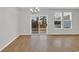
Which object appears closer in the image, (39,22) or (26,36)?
(39,22)

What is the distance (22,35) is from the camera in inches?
131

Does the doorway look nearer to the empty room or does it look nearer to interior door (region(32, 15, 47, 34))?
interior door (region(32, 15, 47, 34))

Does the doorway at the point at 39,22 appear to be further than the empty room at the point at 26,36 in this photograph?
No

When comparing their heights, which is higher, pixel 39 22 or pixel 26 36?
pixel 39 22

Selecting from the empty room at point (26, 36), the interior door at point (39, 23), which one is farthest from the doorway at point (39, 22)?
the empty room at point (26, 36)

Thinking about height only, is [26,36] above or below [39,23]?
below

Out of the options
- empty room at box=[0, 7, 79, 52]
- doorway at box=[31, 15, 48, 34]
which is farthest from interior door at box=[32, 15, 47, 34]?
empty room at box=[0, 7, 79, 52]

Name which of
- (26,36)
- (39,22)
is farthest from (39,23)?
(26,36)

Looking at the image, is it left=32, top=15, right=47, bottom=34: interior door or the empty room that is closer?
left=32, top=15, right=47, bottom=34: interior door

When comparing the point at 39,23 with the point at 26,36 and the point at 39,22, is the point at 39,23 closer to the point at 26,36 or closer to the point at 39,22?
the point at 39,22

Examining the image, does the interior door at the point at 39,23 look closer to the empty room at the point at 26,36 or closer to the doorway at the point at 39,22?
the doorway at the point at 39,22

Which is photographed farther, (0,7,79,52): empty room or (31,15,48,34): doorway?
(0,7,79,52): empty room
